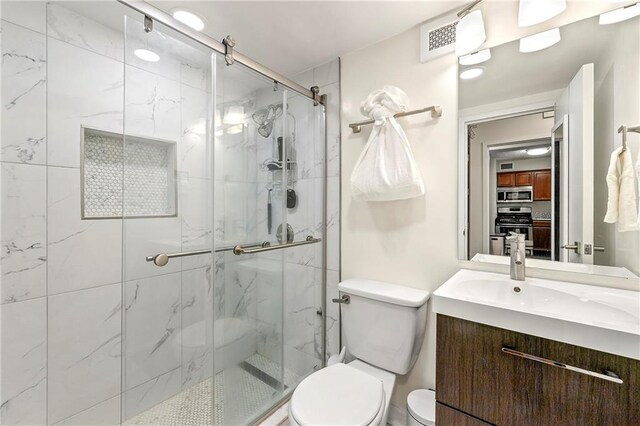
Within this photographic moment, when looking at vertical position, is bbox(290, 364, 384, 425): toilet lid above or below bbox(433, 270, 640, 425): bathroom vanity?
below

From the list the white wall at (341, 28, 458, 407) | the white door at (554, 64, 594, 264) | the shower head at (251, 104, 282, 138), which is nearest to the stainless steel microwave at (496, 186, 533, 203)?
the white door at (554, 64, 594, 264)

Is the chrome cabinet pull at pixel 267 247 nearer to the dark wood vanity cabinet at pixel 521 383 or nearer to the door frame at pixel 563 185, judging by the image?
the dark wood vanity cabinet at pixel 521 383

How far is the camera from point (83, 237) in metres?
1.43

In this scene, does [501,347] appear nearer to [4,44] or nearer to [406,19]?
[406,19]

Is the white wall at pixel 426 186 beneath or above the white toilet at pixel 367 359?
above

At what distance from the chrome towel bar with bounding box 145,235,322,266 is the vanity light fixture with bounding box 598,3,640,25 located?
170cm

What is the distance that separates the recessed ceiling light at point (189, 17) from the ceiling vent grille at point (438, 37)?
1.22 meters

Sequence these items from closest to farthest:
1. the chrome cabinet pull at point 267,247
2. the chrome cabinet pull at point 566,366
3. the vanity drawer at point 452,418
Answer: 1. the chrome cabinet pull at point 566,366
2. the vanity drawer at point 452,418
3. the chrome cabinet pull at point 267,247

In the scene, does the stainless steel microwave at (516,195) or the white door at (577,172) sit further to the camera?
the stainless steel microwave at (516,195)

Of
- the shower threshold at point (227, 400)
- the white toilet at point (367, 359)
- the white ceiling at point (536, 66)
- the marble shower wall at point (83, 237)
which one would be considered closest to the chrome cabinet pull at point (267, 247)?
the marble shower wall at point (83, 237)

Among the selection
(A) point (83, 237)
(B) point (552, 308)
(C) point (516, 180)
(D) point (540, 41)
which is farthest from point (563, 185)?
(A) point (83, 237)

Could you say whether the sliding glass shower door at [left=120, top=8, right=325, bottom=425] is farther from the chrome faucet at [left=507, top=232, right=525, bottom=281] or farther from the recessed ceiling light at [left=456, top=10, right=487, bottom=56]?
the chrome faucet at [left=507, top=232, right=525, bottom=281]

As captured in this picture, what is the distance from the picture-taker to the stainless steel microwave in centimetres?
128

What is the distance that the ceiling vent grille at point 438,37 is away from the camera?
1386mm
